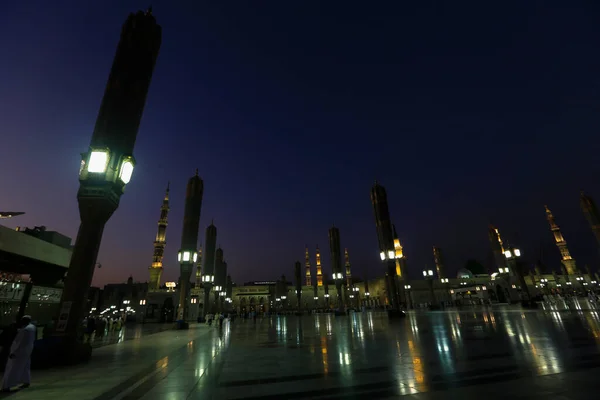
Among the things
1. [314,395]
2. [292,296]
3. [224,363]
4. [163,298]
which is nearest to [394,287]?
[224,363]

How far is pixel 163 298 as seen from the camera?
53344 millimetres

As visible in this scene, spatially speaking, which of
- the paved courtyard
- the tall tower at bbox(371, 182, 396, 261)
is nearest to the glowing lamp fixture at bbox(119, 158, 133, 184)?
the paved courtyard

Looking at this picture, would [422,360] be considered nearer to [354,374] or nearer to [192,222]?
[354,374]

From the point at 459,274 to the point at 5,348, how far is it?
96809mm

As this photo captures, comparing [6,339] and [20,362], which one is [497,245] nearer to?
[20,362]

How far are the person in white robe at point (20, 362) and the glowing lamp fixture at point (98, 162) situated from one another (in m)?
5.07

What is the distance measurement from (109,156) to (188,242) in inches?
748

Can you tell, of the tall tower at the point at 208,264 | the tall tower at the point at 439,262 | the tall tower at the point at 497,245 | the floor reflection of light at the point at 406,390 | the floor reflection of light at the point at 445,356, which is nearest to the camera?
the floor reflection of light at the point at 406,390

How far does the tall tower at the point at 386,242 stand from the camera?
26.7 m

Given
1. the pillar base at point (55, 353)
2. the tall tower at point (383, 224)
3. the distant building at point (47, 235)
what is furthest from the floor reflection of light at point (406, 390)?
the distant building at point (47, 235)

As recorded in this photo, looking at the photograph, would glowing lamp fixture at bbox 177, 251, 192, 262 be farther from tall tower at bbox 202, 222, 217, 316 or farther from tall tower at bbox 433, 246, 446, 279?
tall tower at bbox 433, 246, 446, 279

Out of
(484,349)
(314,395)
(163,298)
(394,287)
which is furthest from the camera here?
(163,298)

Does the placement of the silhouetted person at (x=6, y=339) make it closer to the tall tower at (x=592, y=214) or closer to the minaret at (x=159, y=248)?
the minaret at (x=159, y=248)

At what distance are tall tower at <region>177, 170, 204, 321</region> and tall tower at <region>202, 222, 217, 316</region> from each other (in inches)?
380
